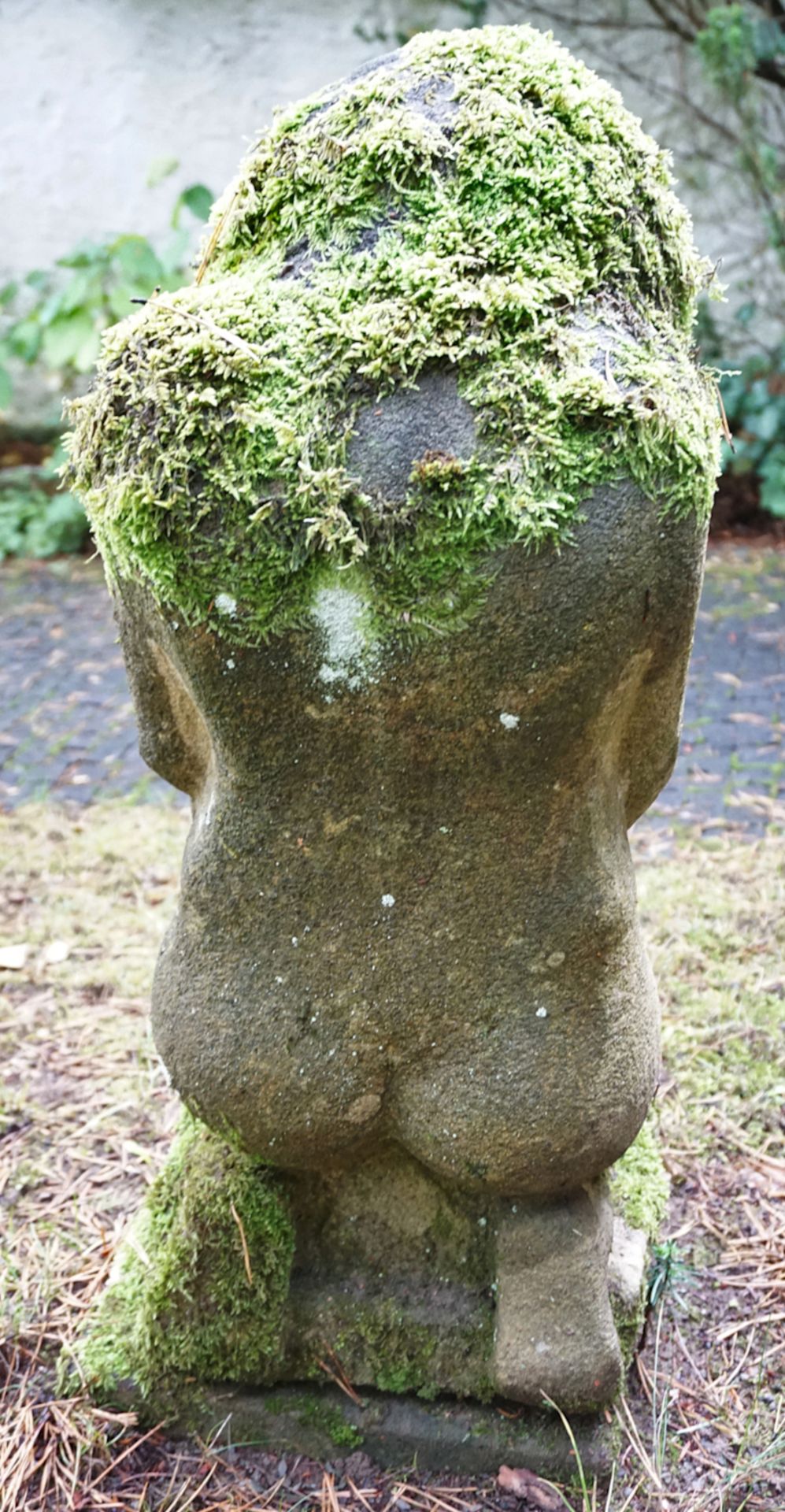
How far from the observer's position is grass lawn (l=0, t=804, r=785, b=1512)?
5.72ft

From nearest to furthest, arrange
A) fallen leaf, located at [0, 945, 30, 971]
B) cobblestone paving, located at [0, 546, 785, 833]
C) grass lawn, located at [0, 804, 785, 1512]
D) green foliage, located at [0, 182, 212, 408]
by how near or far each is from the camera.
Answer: grass lawn, located at [0, 804, 785, 1512] → fallen leaf, located at [0, 945, 30, 971] → cobblestone paving, located at [0, 546, 785, 833] → green foliage, located at [0, 182, 212, 408]

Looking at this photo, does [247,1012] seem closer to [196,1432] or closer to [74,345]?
[196,1432]

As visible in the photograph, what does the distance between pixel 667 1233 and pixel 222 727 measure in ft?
4.50

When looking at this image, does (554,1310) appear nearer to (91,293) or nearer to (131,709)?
(131,709)

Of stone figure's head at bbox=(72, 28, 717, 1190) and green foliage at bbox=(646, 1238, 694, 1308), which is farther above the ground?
stone figure's head at bbox=(72, 28, 717, 1190)

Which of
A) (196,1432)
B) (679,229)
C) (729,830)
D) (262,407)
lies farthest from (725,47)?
(196,1432)

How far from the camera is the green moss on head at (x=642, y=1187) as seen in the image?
201 centimetres

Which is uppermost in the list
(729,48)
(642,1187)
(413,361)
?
(729,48)

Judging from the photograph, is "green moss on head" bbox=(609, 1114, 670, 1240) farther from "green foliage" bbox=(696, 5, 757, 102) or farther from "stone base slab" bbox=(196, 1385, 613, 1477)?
"green foliage" bbox=(696, 5, 757, 102)

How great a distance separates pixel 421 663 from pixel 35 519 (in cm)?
657

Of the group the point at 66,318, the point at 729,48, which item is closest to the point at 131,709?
the point at 66,318

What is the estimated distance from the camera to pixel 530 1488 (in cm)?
169

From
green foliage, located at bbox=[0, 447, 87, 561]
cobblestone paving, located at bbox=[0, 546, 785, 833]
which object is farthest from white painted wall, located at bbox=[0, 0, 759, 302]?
cobblestone paving, located at bbox=[0, 546, 785, 833]

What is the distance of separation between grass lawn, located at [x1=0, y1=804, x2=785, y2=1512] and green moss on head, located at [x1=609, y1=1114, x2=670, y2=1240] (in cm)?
7
